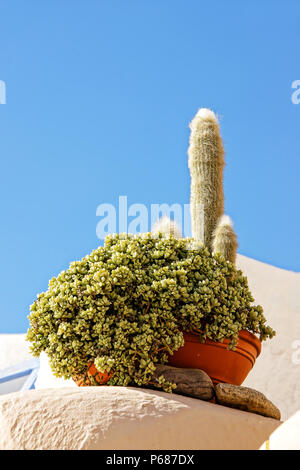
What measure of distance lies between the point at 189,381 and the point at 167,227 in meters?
1.37

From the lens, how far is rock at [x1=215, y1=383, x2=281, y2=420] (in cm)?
371

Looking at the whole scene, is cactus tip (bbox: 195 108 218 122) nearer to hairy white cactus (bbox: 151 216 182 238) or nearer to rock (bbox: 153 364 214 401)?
hairy white cactus (bbox: 151 216 182 238)

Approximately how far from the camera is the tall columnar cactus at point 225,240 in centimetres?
450

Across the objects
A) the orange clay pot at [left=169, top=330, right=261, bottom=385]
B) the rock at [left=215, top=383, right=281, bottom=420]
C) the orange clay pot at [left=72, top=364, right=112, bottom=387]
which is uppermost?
the orange clay pot at [left=169, top=330, right=261, bottom=385]

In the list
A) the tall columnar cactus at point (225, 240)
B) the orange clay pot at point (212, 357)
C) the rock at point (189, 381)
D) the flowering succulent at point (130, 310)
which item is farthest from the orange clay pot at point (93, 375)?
the tall columnar cactus at point (225, 240)

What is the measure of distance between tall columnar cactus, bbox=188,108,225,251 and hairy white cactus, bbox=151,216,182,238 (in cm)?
21

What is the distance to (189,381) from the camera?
12.3 ft

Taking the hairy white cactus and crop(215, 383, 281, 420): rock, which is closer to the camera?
crop(215, 383, 281, 420): rock

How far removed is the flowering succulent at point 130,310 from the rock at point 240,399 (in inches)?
15.1

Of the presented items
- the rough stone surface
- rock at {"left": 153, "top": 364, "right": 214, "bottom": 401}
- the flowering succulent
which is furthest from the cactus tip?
the rough stone surface

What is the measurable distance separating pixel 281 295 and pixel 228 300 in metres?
12.1

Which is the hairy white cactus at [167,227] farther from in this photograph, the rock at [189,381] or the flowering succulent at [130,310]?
the rock at [189,381]

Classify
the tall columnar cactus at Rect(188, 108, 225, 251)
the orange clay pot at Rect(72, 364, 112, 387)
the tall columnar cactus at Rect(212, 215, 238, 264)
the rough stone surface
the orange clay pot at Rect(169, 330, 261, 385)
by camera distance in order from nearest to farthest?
1. the rough stone surface
2. the orange clay pot at Rect(72, 364, 112, 387)
3. the orange clay pot at Rect(169, 330, 261, 385)
4. the tall columnar cactus at Rect(212, 215, 238, 264)
5. the tall columnar cactus at Rect(188, 108, 225, 251)
